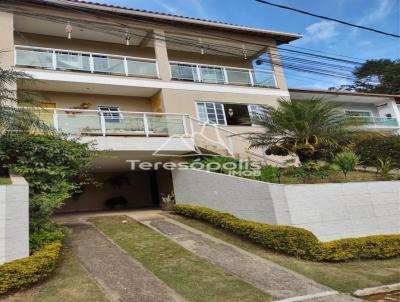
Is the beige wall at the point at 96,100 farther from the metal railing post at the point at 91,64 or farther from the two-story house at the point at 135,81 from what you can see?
the metal railing post at the point at 91,64

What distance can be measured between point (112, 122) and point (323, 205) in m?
8.03

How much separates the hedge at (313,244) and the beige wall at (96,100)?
9569 millimetres

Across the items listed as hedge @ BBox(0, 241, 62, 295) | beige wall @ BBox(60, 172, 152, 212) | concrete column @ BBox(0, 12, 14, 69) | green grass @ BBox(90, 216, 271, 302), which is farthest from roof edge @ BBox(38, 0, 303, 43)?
hedge @ BBox(0, 241, 62, 295)

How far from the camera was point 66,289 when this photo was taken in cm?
648

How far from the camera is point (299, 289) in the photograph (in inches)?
265

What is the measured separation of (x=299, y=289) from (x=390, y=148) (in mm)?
12207

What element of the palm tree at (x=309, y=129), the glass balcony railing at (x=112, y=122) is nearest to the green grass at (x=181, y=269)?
the glass balcony railing at (x=112, y=122)

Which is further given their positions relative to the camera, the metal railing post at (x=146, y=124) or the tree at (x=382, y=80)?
the tree at (x=382, y=80)

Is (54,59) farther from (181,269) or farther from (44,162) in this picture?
(181,269)

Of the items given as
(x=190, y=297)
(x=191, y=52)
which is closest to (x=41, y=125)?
(x=190, y=297)

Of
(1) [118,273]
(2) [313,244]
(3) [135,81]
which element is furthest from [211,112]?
(1) [118,273]

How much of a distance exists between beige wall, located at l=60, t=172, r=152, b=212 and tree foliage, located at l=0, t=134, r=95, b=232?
6684 mm

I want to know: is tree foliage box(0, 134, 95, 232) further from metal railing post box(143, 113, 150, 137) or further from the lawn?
the lawn

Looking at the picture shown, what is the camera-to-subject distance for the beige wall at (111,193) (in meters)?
17.0
